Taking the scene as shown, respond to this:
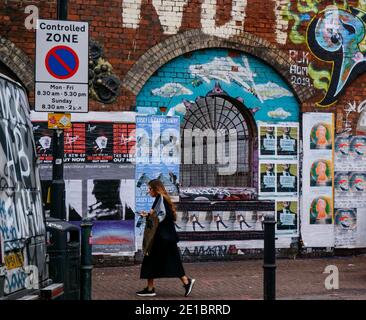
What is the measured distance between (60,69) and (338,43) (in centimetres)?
834

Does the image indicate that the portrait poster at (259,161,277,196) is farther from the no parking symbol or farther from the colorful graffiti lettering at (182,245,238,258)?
the no parking symbol

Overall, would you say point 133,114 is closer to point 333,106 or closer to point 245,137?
point 245,137

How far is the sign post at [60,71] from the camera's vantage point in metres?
10.2

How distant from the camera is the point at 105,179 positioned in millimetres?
15211

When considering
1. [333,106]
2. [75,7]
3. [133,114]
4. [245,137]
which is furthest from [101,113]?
[333,106]

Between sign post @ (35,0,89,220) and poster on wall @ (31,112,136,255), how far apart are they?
467 centimetres

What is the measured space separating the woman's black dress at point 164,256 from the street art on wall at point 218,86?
4025 mm

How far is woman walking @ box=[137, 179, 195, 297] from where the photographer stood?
11906 millimetres

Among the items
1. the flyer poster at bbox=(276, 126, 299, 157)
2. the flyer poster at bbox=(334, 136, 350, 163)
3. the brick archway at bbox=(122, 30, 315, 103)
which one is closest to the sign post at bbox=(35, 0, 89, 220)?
the brick archway at bbox=(122, 30, 315, 103)

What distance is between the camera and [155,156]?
15.6 metres

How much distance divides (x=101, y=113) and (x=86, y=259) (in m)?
6.41

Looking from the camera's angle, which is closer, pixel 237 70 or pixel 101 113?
pixel 101 113

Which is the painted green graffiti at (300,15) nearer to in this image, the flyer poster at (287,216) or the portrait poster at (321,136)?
the portrait poster at (321,136)

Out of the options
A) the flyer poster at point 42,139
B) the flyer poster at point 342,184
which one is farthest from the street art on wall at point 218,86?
the flyer poster at point 42,139
